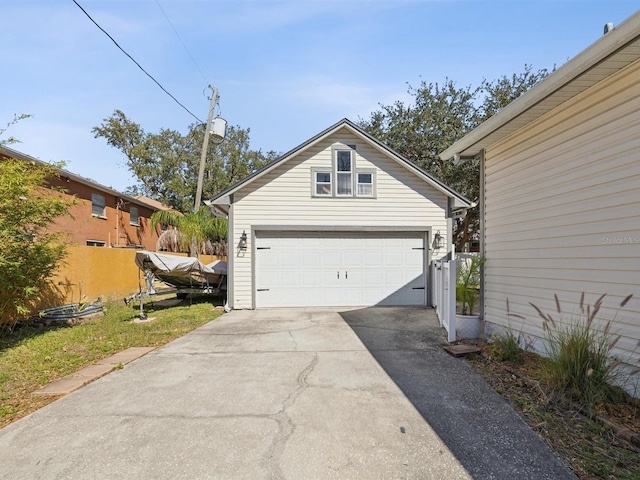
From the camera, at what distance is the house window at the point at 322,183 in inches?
381

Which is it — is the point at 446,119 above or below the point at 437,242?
above

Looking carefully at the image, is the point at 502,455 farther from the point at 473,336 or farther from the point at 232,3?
the point at 232,3

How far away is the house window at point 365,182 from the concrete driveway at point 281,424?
222 inches

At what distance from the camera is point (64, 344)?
573cm

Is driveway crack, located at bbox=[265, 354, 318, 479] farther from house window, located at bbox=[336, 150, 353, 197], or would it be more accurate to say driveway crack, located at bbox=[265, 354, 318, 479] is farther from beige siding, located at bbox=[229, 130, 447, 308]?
house window, located at bbox=[336, 150, 353, 197]

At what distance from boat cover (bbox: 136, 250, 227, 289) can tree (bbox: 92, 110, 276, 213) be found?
17509 millimetres

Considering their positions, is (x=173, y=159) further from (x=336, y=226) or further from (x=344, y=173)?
(x=336, y=226)

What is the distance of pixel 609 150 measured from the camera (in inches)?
145

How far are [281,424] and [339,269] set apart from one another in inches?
266

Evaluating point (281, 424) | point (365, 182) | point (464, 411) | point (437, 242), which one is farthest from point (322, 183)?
point (281, 424)

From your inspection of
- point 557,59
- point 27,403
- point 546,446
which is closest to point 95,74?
point 27,403

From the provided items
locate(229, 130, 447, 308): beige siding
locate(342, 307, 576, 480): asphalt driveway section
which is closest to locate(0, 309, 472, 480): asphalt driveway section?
locate(342, 307, 576, 480): asphalt driveway section

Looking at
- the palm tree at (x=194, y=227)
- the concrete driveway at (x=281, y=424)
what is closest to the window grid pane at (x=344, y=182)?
the concrete driveway at (x=281, y=424)

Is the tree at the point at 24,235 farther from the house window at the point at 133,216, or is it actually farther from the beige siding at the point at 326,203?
the house window at the point at 133,216
